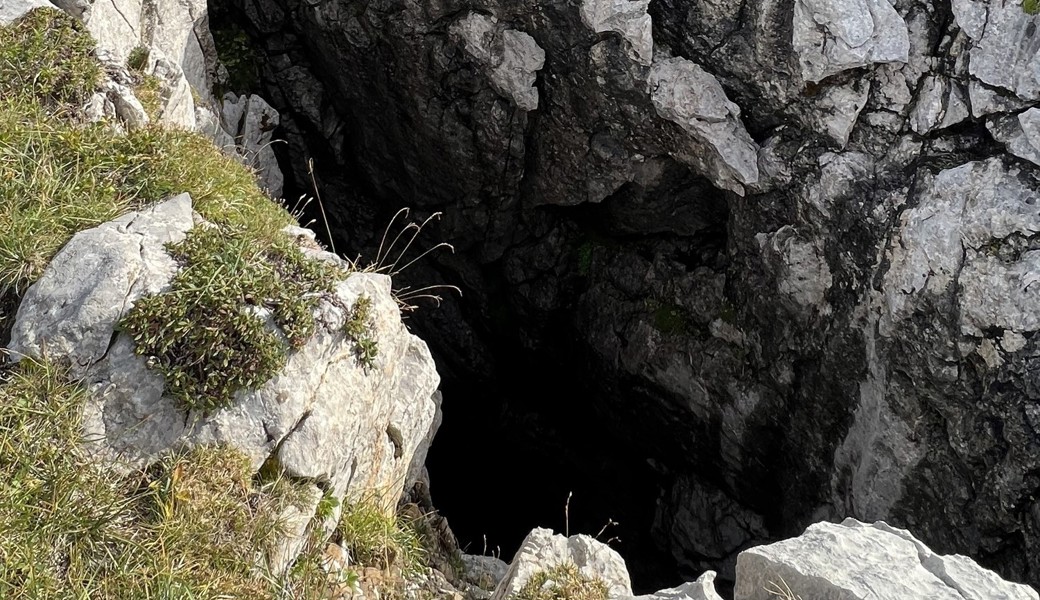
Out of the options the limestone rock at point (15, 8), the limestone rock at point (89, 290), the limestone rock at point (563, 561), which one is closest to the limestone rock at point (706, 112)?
the limestone rock at point (563, 561)

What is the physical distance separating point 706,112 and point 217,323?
7.85 metres

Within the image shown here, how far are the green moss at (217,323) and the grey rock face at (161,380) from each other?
11 centimetres

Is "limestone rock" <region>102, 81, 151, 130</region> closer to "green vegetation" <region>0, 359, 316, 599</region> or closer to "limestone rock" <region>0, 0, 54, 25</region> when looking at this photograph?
"limestone rock" <region>0, 0, 54, 25</region>

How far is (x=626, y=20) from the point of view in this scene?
455 inches

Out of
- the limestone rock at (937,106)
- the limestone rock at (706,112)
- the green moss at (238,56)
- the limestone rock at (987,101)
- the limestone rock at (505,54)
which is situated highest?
the limestone rock at (987,101)

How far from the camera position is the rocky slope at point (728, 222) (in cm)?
983

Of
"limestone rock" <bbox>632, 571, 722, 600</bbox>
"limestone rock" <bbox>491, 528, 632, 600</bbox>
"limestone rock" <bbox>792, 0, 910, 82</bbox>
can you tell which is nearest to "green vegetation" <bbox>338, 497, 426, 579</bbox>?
"limestone rock" <bbox>491, 528, 632, 600</bbox>

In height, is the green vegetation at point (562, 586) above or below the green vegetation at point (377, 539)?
above

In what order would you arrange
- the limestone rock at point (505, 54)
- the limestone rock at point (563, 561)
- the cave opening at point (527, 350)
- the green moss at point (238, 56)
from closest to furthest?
the limestone rock at point (563, 561)
the limestone rock at point (505, 54)
the green moss at point (238, 56)
the cave opening at point (527, 350)

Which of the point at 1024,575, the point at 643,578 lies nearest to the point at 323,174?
the point at 643,578

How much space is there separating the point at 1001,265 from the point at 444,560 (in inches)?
281

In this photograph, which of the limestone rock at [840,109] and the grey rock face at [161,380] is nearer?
the grey rock face at [161,380]

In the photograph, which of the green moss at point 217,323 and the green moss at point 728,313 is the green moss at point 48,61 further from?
the green moss at point 728,313

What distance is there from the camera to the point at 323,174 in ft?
57.3
